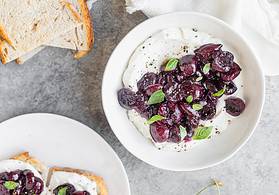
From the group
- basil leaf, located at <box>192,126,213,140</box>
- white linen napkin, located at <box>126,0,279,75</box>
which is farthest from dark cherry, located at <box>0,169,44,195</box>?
white linen napkin, located at <box>126,0,279,75</box>

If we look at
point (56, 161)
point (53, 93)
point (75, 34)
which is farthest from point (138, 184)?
point (75, 34)

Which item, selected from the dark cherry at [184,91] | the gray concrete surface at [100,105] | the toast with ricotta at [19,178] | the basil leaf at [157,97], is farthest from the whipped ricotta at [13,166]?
the basil leaf at [157,97]

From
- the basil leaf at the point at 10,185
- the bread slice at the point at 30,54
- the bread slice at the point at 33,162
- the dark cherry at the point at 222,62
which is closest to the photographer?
the dark cherry at the point at 222,62

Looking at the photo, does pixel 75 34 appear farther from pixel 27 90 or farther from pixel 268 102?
pixel 268 102

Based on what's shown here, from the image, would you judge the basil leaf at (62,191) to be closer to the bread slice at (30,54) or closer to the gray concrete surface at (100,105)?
the gray concrete surface at (100,105)

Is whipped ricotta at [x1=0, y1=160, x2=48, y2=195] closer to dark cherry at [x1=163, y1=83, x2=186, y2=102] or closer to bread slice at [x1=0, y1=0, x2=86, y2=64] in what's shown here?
bread slice at [x1=0, y1=0, x2=86, y2=64]

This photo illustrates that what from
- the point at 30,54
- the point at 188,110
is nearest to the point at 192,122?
the point at 188,110

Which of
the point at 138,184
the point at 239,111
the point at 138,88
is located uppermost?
the point at 138,88
